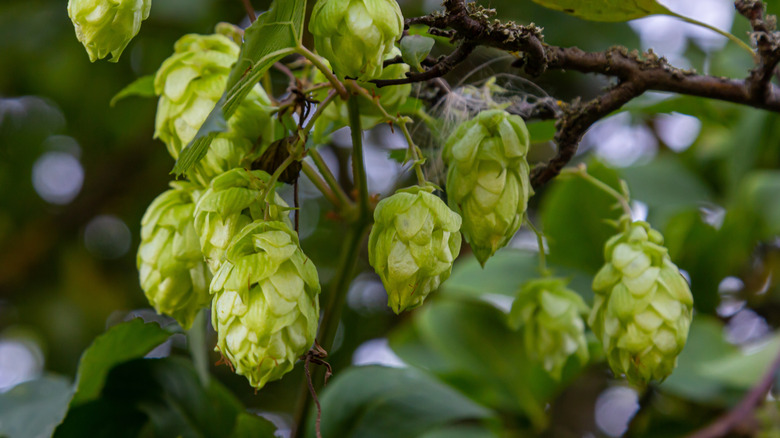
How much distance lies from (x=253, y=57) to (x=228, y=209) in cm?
13

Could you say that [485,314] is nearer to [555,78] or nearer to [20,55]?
[555,78]

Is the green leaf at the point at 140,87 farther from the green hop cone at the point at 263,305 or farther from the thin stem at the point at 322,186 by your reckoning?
the green hop cone at the point at 263,305

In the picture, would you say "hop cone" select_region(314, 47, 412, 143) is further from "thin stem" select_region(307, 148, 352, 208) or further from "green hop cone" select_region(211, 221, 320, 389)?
"green hop cone" select_region(211, 221, 320, 389)

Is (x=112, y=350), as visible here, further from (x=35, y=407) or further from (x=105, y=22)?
(x=105, y=22)

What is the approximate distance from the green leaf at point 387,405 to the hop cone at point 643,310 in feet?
0.97

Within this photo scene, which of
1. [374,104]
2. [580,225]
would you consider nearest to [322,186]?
[374,104]

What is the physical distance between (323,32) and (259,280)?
20cm

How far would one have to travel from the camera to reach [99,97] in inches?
88.5

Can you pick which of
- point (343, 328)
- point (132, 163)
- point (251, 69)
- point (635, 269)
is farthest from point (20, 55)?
point (635, 269)

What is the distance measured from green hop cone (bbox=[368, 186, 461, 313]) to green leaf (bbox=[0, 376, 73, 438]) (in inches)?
19.0

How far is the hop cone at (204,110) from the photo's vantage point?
657mm

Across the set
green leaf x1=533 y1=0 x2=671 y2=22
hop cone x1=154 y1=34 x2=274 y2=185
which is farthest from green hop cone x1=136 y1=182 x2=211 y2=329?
green leaf x1=533 y1=0 x2=671 y2=22

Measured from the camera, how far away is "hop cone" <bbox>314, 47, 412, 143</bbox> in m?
0.69

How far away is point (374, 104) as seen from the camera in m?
0.67
